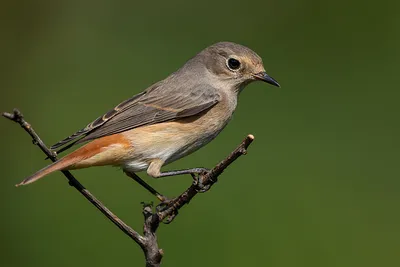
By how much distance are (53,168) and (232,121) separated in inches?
94.7

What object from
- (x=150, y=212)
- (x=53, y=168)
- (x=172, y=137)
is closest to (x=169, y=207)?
(x=150, y=212)

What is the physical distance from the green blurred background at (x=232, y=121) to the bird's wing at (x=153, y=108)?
96 cm

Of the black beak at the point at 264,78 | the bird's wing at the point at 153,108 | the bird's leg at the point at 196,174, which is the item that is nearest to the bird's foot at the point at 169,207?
the bird's leg at the point at 196,174

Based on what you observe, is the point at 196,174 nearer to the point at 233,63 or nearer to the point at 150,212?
the point at 150,212

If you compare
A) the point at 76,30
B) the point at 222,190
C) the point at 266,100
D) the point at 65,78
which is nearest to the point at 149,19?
the point at 76,30

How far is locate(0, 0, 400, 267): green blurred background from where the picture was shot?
5734 mm

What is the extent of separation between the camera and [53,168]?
4340 mm

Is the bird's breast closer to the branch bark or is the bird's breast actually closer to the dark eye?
the dark eye

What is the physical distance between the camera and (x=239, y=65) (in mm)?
5316

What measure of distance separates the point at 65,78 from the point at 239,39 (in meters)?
1.82

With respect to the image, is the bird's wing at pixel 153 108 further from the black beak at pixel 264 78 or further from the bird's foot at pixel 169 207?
the bird's foot at pixel 169 207

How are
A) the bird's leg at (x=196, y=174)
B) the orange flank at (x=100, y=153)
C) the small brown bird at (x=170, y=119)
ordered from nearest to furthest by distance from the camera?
1. the bird's leg at (x=196, y=174)
2. the orange flank at (x=100, y=153)
3. the small brown bird at (x=170, y=119)

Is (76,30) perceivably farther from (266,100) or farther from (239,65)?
(239,65)

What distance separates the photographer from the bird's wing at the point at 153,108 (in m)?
4.89
